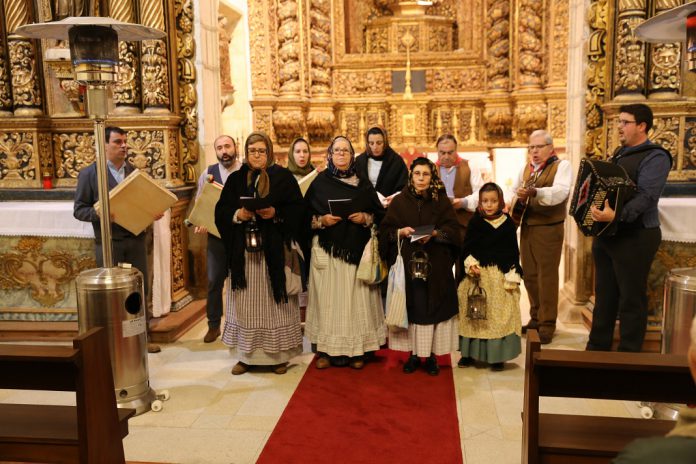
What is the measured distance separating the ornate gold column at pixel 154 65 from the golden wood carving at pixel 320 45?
5718mm

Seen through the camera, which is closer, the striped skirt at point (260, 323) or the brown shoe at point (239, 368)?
the striped skirt at point (260, 323)

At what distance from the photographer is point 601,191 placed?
14.9 ft

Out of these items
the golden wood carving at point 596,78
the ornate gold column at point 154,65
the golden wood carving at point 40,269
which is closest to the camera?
the golden wood carving at point 596,78

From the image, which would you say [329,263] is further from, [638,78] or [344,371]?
[638,78]

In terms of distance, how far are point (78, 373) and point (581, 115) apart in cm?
507

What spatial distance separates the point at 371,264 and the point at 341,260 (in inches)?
9.1

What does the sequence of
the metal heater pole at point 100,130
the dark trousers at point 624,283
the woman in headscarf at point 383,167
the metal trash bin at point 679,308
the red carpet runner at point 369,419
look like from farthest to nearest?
1. the woman in headscarf at point 383,167
2. the dark trousers at point 624,283
3. the metal heater pole at point 100,130
4. the metal trash bin at point 679,308
5. the red carpet runner at point 369,419

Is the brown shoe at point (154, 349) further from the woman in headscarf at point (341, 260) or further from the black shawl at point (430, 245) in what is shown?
the black shawl at point (430, 245)

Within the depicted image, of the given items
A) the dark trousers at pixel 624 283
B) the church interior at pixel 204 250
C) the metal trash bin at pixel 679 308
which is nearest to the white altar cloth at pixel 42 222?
the church interior at pixel 204 250

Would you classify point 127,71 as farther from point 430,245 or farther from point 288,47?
point 288,47

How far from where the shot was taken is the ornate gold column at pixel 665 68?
5660 mm

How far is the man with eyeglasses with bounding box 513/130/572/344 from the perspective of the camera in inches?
215

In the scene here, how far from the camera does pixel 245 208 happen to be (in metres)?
4.77

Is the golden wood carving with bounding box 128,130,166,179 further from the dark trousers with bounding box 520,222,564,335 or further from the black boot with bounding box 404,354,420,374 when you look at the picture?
the dark trousers with bounding box 520,222,564,335
